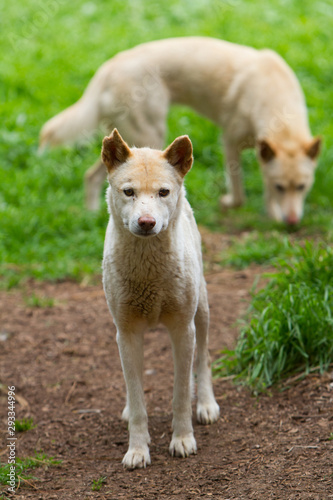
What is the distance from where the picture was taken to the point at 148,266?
3.34m

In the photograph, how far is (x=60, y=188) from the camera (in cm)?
803

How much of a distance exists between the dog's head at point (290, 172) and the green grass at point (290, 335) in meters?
2.42

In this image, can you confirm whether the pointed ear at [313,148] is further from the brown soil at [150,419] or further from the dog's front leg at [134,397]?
the dog's front leg at [134,397]

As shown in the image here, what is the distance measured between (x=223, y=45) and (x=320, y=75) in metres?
2.32

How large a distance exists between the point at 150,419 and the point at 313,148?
387 cm

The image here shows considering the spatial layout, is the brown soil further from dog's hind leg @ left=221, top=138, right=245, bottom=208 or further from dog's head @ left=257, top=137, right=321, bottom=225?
dog's hind leg @ left=221, top=138, right=245, bottom=208

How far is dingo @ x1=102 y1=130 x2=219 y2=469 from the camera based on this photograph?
3.15 metres

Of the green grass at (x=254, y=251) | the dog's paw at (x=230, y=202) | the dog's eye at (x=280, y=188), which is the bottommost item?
the green grass at (x=254, y=251)

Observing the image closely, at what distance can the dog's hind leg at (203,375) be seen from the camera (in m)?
3.92

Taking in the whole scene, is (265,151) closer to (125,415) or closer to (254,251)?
(254,251)

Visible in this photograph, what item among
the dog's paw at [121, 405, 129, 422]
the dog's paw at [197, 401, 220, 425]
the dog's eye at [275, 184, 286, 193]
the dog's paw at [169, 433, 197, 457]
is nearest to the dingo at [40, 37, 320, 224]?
the dog's eye at [275, 184, 286, 193]

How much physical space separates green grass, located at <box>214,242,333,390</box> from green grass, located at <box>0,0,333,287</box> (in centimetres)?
226

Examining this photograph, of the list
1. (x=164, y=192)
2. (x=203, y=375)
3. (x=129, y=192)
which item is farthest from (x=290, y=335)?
(x=129, y=192)

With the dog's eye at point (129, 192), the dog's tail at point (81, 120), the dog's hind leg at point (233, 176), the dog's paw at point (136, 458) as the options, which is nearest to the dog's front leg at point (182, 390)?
the dog's paw at point (136, 458)
